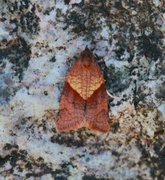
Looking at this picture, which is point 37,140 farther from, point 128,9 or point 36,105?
point 128,9

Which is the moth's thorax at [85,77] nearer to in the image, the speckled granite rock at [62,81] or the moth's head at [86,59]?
the moth's head at [86,59]

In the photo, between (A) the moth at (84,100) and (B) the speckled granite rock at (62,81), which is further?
(B) the speckled granite rock at (62,81)

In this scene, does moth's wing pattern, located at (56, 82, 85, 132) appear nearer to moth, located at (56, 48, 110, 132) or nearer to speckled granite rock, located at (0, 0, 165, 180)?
moth, located at (56, 48, 110, 132)

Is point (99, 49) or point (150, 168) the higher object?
point (99, 49)

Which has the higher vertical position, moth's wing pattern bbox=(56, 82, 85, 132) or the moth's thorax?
the moth's thorax

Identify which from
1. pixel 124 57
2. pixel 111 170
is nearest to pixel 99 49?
pixel 124 57

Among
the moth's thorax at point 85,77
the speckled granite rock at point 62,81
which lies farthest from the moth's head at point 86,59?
the speckled granite rock at point 62,81

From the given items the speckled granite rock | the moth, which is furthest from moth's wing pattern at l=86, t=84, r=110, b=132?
the speckled granite rock
